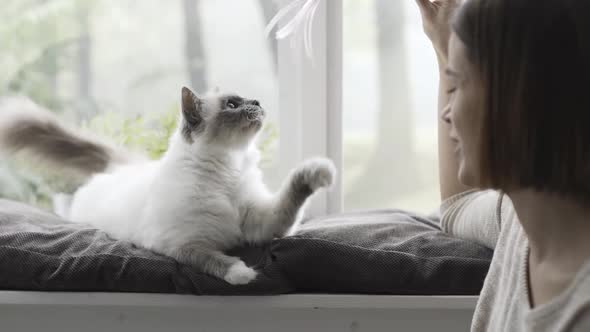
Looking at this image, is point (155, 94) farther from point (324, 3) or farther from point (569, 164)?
point (569, 164)

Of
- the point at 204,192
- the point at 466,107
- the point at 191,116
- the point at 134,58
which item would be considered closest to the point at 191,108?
the point at 191,116

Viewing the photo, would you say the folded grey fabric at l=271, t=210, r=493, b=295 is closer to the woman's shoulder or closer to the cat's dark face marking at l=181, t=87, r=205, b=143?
the cat's dark face marking at l=181, t=87, r=205, b=143

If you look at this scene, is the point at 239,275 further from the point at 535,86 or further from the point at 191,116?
the point at 535,86

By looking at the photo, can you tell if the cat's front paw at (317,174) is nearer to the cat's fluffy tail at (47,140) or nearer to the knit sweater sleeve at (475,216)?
the knit sweater sleeve at (475,216)

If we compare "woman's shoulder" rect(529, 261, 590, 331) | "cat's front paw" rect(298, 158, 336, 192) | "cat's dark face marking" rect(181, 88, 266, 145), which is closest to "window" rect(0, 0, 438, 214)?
"cat's dark face marking" rect(181, 88, 266, 145)

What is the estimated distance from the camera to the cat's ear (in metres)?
1.46

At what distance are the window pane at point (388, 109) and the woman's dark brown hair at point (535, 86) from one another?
3.85 ft

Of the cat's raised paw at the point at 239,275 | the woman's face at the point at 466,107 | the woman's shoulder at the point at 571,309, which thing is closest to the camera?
the woman's shoulder at the point at 571,309

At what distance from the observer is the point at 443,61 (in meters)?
1.46


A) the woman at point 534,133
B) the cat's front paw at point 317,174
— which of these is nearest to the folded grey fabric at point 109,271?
the cat's front paw at point 317,174

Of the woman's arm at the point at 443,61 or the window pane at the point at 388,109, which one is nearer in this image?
the woman's arm at the point at 443,61

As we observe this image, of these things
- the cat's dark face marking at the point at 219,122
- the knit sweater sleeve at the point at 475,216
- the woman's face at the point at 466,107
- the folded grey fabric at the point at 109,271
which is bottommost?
the folded grey fabric at the point at 109,271

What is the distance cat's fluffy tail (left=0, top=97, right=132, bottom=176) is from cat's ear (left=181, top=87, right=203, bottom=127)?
0.45 m

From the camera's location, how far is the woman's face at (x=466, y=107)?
80 cm
